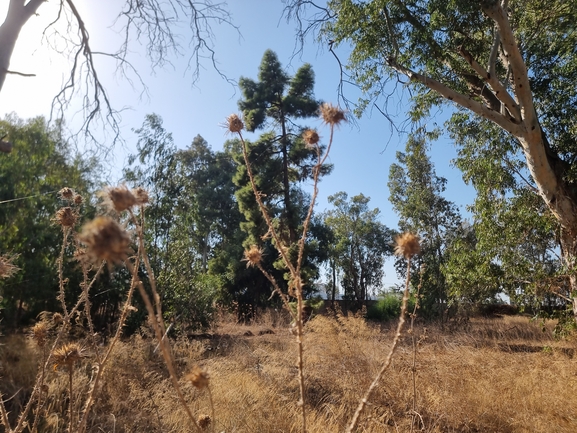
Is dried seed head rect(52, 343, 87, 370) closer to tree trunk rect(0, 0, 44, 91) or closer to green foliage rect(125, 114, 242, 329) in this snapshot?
tree trunk rect(0, 0, 44, 91)

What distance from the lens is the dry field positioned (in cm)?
352

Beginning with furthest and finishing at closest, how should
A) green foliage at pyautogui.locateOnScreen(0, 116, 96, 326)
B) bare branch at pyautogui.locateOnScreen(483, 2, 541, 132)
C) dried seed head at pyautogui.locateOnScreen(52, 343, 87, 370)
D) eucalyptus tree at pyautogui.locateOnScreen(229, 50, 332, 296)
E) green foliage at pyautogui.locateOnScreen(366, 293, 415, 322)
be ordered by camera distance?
1. green foliage at pyautogui.locateOnScreen(366, 293, 415, 322)
2. eucalyptus tree at pyautogui.locateOnScreen(229, 50, 332, 296)
3. green foliage at pyautogui.locateOnScreen(0, 116, 96, 326)
4. bare branch at pyautogui.locateOnScreen(483, 2, 541, 132)
5. dried seed head at pyautogui.locateOnScreen(52, 343, 87, 370)

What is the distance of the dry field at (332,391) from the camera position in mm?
3523

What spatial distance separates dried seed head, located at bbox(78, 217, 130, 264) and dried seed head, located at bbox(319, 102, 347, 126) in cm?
85

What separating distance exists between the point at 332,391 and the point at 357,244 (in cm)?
2292

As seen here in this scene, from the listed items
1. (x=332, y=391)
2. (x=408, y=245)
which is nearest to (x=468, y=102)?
(x=332, y=391)

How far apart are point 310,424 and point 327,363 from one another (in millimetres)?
2539

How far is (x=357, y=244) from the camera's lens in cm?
2723

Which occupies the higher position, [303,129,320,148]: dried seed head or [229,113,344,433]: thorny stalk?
[303,129,320,148]: dried seed head

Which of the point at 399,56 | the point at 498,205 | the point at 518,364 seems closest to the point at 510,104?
the point at 399,56

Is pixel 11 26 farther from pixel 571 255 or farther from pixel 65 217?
pixel 571 255

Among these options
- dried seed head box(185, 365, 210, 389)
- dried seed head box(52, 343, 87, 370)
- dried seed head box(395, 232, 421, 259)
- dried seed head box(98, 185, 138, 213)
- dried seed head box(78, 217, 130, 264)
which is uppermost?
dried seed head box(98, 185, 138, 213)

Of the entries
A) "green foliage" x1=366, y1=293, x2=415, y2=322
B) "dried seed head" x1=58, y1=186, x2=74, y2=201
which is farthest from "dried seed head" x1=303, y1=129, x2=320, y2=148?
"green foliage" x1=366, y1=293, x2=415, y2=322

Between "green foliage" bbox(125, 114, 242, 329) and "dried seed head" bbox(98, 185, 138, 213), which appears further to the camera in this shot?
"green foliage" bbox(125, 114, 242, 329)
